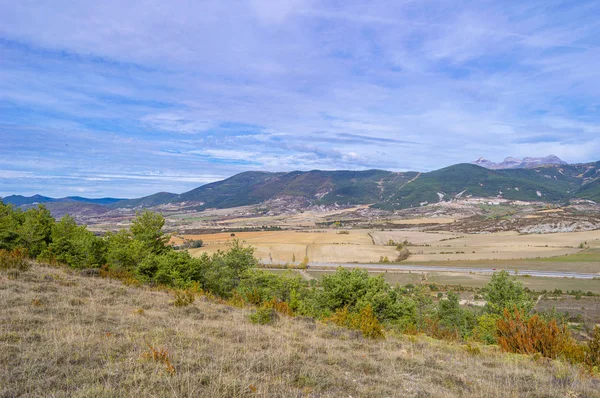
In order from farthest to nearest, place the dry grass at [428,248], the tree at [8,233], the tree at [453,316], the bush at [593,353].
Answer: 1. the dry grass at [428,248]
2. the tree at [453,316]
3. the tree at [8,233]
4. the bush at [593,353]

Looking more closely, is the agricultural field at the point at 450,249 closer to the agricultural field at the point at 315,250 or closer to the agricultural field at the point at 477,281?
the agricultural field at the point at 315,250

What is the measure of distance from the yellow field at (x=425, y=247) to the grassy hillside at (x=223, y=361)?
72344 mm

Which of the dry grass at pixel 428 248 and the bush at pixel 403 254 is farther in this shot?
the dry grass at pixel 428 248

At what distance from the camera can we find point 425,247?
105 metres

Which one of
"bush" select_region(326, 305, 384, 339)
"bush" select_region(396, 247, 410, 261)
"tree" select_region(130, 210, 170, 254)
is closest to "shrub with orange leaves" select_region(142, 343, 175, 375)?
"bush" select_region(326, 305, 384, 339)

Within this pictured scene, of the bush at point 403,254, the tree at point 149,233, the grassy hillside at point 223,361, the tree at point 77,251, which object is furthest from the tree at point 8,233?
the bush at point 403,254

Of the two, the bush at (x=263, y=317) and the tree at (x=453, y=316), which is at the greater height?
the bush at (x=263, y=317)

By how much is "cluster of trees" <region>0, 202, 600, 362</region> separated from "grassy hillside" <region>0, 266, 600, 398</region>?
3315 millimetres

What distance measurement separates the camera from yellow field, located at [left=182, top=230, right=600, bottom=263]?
89812 mm

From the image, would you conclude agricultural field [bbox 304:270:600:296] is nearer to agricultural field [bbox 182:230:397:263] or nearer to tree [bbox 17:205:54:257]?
agricultural field [bbox 182:230:397:263]

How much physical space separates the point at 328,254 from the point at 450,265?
3140 cm

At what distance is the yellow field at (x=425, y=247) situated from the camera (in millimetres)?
89812

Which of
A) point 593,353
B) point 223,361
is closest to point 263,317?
point 223,361

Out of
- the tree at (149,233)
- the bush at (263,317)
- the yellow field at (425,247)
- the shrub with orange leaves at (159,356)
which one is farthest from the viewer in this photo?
the yellow field at (425,247)
